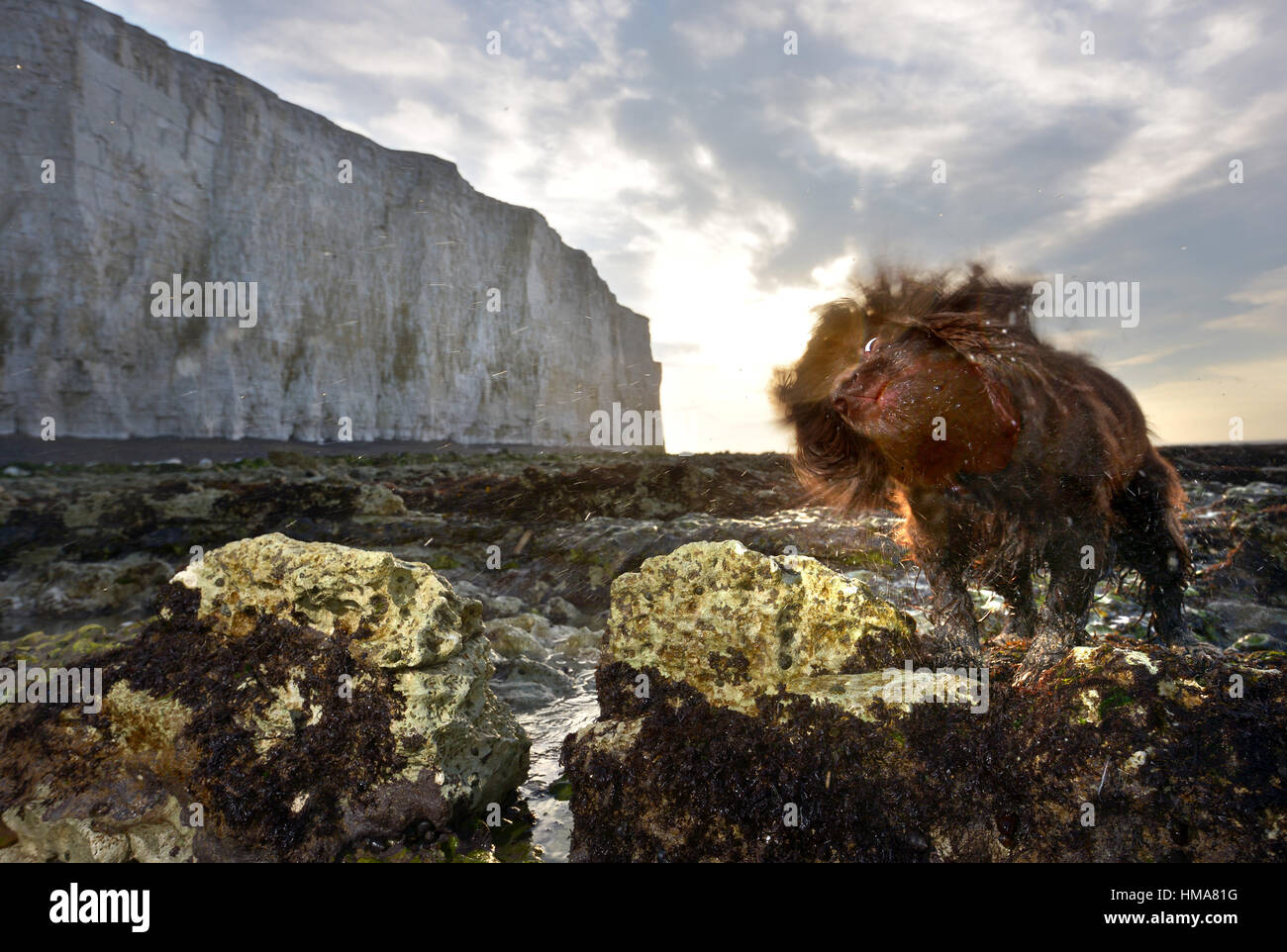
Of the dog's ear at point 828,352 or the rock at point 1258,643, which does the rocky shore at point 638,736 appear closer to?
the rock at point 1258,643

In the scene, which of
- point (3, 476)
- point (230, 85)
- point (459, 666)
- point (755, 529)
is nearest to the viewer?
point (459, 666)

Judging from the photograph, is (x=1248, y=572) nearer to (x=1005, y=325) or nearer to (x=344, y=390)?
(x=1005, y=325)

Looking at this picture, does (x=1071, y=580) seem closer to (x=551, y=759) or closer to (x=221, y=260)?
(x=551, y=759)

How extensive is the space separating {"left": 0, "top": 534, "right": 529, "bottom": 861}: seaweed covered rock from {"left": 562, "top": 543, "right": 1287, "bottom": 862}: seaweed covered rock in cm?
57

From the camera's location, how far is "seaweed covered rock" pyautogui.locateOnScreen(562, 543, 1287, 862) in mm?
1623

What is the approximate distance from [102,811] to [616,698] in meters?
2.07

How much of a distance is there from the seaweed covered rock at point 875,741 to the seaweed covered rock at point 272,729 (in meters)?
0.57

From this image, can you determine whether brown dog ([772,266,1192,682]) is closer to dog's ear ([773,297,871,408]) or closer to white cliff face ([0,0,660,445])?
dog's ear ([773,297,871,408])

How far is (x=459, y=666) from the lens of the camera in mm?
2600

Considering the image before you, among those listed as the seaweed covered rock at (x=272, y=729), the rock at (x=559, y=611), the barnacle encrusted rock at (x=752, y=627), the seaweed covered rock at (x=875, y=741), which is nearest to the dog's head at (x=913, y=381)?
the barnacle encrusted rock at (x=752, y=627)

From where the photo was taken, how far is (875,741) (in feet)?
6.23

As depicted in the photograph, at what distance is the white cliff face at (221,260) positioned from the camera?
1927 centimetres

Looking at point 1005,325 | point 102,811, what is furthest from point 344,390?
point 1005,325
